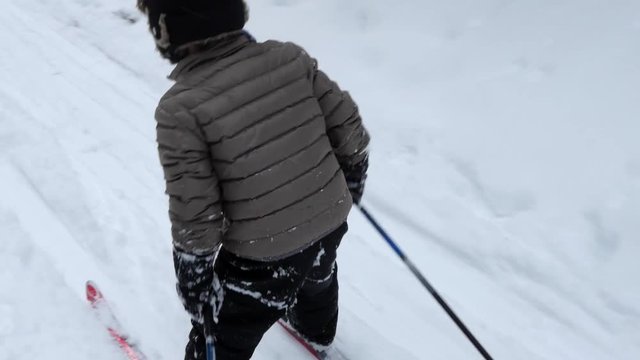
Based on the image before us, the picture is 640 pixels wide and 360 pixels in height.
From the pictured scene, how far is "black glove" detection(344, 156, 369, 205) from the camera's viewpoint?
222cm

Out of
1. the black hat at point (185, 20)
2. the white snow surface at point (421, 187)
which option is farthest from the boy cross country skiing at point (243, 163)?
the white snow surface at point (421, 187)

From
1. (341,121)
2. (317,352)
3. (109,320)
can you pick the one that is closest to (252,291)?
(341,121)

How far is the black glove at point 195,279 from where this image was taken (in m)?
1.85

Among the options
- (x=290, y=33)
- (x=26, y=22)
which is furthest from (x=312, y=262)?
(x=26, y=22)

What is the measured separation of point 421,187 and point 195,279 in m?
2.45

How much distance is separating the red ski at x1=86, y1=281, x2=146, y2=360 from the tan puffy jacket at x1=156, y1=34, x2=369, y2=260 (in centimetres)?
131

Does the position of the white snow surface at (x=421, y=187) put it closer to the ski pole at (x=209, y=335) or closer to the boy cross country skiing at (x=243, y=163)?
the ski pole at (x=209, y=335)

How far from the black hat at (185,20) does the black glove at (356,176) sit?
76 centimetres

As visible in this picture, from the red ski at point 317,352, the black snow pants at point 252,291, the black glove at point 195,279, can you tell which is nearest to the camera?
the black glove at point 195,279

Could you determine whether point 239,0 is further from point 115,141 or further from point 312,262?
point 115,141

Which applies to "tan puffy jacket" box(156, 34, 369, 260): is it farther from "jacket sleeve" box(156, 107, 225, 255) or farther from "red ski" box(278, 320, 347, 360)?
"red ski" box(278, 320, 347, 360)

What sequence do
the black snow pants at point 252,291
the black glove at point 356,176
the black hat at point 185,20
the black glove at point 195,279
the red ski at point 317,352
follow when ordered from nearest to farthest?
1. the black hat at point 185,20
2. the black glove at point 195,279
3. the black snow pants at point 252,291
4. the black glove at point 356,176
5. the red ski at point 317,352

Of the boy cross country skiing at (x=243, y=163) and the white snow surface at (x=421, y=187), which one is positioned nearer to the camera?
the boy cross country skiing at (x=243, y=163)

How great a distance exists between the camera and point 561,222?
11.9ft
